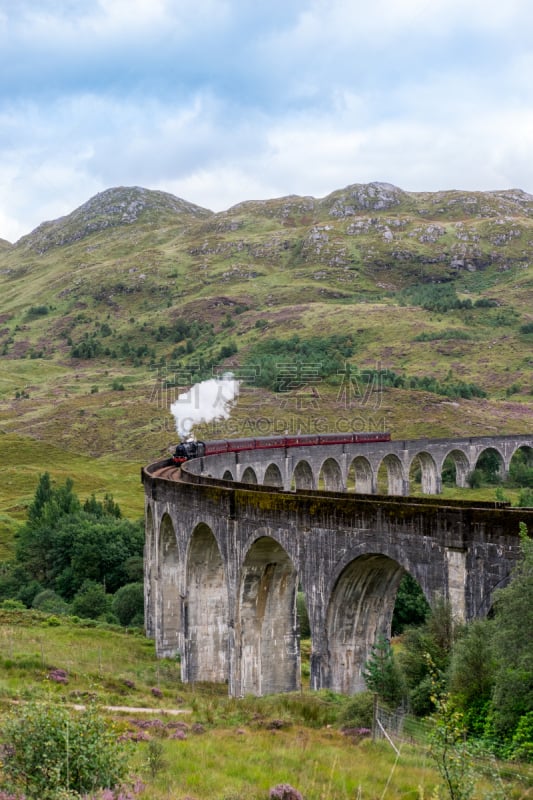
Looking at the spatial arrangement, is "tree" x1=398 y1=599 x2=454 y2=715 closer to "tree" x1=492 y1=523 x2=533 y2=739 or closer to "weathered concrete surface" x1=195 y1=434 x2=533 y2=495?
"tree" x1=492 y1=523 x2=533 y2=739

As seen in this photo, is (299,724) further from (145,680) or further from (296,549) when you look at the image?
(145,680)

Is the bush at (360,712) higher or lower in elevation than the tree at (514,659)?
lower

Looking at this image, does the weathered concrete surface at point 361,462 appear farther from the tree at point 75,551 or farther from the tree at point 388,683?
the tree at point 388,683

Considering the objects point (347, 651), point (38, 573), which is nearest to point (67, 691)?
point (347, 651)

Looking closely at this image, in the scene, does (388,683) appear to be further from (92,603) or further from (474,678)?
(92,603)

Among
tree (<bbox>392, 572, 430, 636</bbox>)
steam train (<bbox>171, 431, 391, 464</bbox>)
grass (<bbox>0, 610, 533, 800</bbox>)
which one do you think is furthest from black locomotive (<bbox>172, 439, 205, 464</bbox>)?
tree (<bbox>392, 572, 430, 636</bbox>)

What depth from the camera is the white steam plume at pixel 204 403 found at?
7606 cm

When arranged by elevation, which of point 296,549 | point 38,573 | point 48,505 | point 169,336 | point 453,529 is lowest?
point 38,573

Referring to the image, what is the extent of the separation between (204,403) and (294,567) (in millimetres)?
83434

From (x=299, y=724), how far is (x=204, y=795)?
7827mm

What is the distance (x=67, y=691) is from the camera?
2273 centimetres

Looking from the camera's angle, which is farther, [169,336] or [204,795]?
[169,336]

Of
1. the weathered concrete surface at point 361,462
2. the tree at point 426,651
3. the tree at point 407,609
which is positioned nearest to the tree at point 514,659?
the tree at point 426,651

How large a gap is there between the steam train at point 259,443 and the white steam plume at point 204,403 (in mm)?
7851
